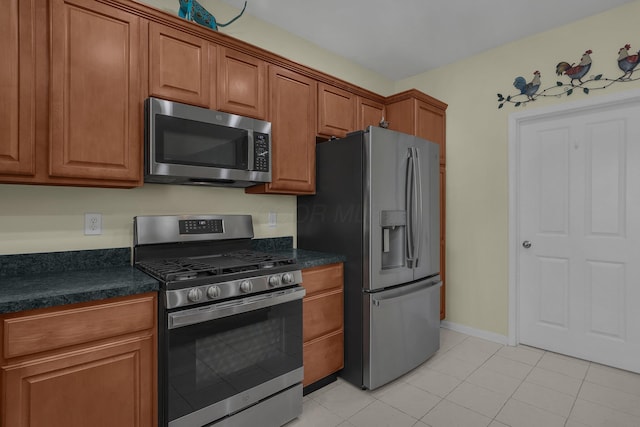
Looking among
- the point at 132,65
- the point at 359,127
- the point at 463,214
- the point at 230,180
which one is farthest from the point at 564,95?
the point at 132,65

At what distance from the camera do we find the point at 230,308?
168cm

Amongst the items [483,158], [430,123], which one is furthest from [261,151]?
[483,158]

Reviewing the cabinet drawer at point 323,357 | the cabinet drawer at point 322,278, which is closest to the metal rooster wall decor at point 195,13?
the cabinet drawer at point 322,278

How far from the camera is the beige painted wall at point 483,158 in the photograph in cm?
288

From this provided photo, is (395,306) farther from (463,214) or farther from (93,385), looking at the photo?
(93,385)

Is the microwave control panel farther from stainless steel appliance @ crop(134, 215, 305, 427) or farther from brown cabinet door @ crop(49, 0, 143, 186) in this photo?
brown cabinet door @ crop(49, 0, 143, 186)

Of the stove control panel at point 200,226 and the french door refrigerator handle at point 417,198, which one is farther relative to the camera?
the french door refrigerator handle at point 417,198

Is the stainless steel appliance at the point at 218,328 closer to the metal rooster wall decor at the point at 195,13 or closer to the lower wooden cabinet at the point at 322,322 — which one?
the lower wooden cabinet at the point at 322,322

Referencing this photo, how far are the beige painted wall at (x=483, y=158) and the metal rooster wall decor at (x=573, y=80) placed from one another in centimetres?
4

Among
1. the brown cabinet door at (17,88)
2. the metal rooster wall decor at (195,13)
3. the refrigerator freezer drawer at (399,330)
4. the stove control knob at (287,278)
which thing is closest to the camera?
the brown cabinet door at (17,88)

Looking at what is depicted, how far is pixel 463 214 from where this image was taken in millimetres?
3402

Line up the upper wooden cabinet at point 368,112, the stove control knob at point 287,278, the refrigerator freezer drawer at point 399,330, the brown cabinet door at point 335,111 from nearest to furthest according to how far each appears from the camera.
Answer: the stove control knob at point 287,278 → the refrigerator freezer drawer at point 399,330 → the brown cabinet door at point 335,111 → the upper wooden cabinet at point 368,112

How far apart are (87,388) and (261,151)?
1.54m

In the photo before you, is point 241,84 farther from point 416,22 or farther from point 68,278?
point 416,22
